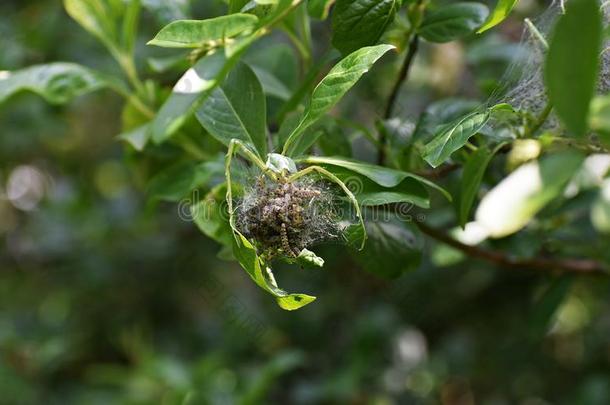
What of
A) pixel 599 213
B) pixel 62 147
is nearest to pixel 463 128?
pixel 599 213

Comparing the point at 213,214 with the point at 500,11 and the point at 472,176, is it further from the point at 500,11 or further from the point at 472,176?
the point at 500,11

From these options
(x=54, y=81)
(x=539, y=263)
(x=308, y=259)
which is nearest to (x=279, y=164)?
(x=308, y=259)

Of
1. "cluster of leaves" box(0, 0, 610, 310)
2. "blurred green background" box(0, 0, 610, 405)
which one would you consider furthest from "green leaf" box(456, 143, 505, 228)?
"blurred green background" box(0, 0, 610, 405)

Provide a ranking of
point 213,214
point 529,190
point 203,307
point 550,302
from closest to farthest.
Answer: point 529,190
point 213,214
point 550,302
point 203,307

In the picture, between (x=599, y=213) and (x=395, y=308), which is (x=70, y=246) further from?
(x=599, y=213)

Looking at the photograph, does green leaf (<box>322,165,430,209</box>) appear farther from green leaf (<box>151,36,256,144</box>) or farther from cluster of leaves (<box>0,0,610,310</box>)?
green leaf (<box>151,36,256,144</box>)

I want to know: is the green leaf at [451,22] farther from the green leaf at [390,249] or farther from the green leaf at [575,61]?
the green leaf at [575,61]

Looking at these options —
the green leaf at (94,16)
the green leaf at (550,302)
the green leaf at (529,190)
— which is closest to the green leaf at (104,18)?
the green leaf at (94,16)
